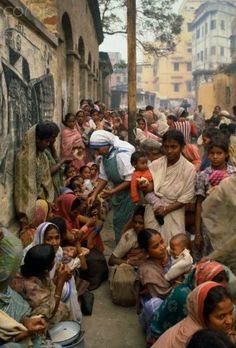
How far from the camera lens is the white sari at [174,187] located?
13.0 feet

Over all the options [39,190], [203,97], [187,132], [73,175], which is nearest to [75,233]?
[39,190]

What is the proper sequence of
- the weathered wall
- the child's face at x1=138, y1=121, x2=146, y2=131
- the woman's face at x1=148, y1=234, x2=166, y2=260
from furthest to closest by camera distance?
the weathered wall → the child's face at x1=138, y1=121, x2=146, y2=131 → the woman's face at x1=148, y1=234, x2=166, y2=260

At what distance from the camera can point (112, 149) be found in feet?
15.5

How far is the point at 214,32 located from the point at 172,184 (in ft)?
201

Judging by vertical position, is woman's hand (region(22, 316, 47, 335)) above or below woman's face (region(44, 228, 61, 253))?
below

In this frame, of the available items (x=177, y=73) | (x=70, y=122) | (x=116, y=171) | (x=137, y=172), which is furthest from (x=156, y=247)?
(x=177, y=73)

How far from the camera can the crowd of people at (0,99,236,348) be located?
263 cm

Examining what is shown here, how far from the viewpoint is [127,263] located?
4.30m

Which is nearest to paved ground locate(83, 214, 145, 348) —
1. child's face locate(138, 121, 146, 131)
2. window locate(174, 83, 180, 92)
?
child's face locate(138, 121, 146, 131)

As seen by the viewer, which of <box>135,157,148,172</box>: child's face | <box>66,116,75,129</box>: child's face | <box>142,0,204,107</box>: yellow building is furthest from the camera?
<box>142,0,204,107</box>: yellow building

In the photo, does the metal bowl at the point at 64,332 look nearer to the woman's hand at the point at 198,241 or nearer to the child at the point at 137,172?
the woman's hand at the point at 198,241

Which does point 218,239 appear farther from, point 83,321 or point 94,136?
point 94,136

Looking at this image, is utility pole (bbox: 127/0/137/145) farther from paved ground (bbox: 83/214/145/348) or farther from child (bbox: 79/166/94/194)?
paved ground (bbox: 83/214/145/348)

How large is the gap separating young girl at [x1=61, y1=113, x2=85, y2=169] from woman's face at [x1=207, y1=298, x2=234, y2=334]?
16.0 feet
